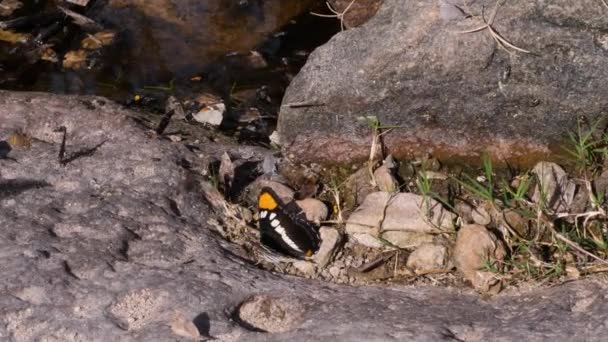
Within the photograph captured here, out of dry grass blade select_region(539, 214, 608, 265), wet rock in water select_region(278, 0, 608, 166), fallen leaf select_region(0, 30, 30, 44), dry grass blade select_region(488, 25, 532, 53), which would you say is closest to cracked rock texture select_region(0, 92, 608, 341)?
dry grass blade select_region(539, 214, 608, 265)

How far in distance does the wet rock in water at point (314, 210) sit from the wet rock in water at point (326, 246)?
10 cm

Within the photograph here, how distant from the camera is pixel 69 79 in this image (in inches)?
192

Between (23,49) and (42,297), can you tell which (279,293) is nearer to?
(42,297)

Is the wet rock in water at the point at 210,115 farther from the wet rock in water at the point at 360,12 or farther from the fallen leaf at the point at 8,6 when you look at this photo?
the fallen leaf at the point at 8,6

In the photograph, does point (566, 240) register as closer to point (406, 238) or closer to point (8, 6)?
point (406, 238)

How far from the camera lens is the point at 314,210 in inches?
137

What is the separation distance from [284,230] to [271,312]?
18.7 inches

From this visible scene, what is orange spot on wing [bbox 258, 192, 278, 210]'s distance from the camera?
341 centimetres

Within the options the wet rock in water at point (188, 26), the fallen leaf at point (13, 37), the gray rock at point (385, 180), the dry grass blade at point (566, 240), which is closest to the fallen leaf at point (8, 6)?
the fallen leaf at point (13, 37)

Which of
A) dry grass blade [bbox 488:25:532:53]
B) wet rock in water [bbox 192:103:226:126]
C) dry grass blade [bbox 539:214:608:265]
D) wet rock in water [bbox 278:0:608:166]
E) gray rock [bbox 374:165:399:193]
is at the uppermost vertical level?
dry grass blade [bbox 488:25:532:53]

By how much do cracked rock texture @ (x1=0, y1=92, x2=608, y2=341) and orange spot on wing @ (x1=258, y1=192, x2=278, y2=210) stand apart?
0.68ft

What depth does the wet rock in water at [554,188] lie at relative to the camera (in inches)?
133

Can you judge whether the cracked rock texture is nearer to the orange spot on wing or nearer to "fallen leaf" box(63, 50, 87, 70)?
the orange spot on wing

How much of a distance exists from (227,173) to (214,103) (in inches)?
40.1
